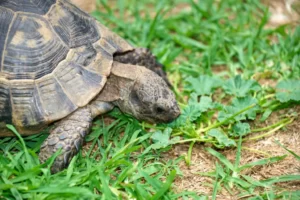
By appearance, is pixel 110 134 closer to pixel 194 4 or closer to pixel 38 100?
pixel 38 100

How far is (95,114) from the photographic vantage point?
410 centimetres

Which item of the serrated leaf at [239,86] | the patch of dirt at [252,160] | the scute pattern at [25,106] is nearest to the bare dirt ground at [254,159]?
the patch of dirt at [252,160]

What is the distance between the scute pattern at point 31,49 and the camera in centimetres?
375

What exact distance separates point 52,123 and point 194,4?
3038 millimetres

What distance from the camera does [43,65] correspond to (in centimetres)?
383

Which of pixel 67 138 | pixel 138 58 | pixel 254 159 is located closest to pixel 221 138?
pixel 254 159

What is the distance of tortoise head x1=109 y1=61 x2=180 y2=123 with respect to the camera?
4.02 m

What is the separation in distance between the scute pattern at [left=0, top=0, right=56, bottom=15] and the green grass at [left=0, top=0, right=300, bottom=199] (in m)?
1.17

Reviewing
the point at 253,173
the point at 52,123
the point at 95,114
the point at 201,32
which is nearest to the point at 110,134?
the point at 95,114

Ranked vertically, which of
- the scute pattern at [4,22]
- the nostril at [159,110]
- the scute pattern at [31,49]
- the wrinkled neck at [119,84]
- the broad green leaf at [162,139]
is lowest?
the broad green leaf at [162,139]

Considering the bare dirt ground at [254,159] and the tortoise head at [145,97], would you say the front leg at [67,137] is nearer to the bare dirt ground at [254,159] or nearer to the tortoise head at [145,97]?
the tortoise head at [145,97]

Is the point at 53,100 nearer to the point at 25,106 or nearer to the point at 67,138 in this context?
the point at 25,106

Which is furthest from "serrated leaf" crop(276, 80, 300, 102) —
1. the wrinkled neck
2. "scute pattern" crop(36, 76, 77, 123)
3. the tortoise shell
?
"scute pattern" crop(36, 76, 77, 123)

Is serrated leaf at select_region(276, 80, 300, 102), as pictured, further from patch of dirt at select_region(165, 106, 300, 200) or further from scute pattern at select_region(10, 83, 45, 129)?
scute pattern at select_region(10, 83, 45, 129)
